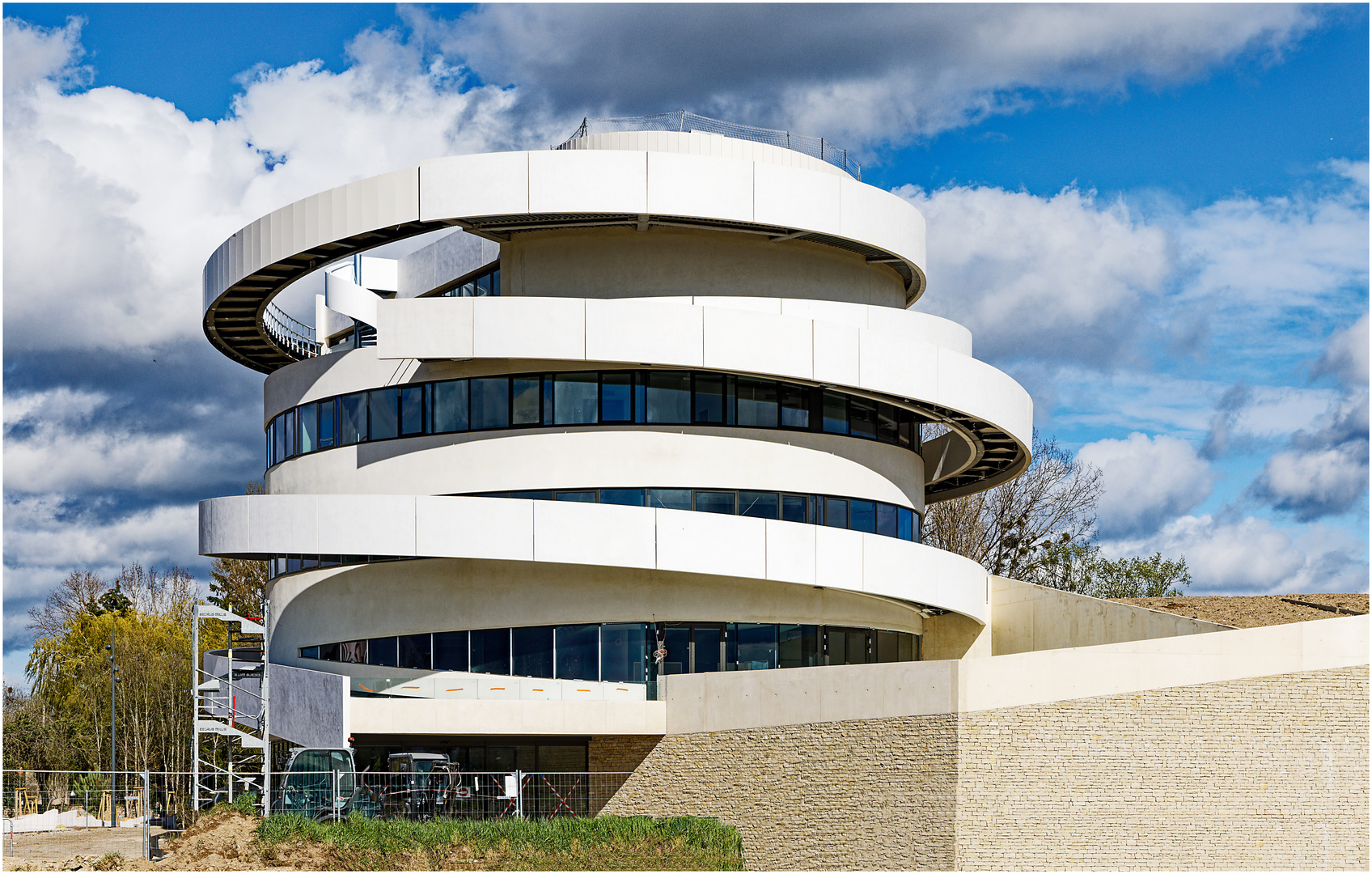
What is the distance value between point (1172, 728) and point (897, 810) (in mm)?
5080

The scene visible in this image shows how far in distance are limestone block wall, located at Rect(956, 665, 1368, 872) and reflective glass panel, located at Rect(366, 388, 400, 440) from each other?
1556 centimetres

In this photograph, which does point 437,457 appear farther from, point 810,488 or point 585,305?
point 810,488

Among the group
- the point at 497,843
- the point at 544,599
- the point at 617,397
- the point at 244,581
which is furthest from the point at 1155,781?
the point at 244,581

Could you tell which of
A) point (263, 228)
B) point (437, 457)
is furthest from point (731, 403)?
point (263, 228)

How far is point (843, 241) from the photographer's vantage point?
109ft

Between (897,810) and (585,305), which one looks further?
(585,305)

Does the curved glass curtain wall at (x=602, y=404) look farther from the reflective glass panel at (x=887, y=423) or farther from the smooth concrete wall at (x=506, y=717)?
the smooth concrete wall at (x=506, y=717)

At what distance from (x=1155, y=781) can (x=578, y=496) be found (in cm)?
1369

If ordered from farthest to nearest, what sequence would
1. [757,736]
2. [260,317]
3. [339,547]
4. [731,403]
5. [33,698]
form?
1. [33,698]
2. [260,317]
3. [731,403]
4. [339,547]
5. [757,736]

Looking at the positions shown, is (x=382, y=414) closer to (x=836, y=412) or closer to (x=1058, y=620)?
(x=836, y=412)

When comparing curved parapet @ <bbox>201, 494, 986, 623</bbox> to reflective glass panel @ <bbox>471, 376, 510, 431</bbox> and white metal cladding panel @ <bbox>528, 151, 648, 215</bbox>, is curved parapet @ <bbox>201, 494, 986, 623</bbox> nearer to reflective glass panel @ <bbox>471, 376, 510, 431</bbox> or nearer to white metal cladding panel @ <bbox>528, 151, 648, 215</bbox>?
reflective glass panel @ <bbox>471, 376, 510, 431</bbox>

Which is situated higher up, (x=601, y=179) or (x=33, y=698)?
(x=601, y=179)

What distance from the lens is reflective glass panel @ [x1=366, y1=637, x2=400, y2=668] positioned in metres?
32.7

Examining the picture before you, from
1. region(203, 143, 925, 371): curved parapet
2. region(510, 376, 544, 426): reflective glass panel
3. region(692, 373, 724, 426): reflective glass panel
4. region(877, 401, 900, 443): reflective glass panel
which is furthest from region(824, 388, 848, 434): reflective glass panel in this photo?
region(510, 376, 544, 426): reflective glass panel
